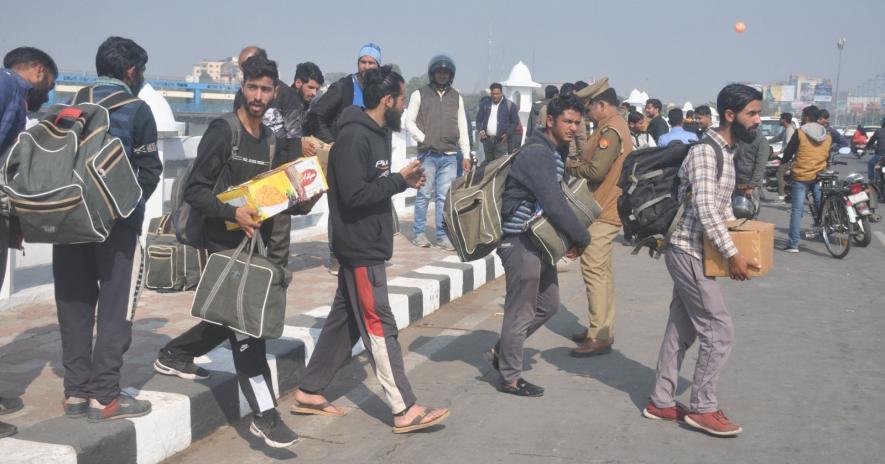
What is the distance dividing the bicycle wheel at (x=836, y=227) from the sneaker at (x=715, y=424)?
7.09 m

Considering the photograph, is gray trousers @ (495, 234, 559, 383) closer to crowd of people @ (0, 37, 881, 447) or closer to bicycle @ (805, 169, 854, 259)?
crowd of people @ (0, 37, 881, 447)

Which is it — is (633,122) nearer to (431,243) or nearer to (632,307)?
(431,243)

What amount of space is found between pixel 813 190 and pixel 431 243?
5073mm

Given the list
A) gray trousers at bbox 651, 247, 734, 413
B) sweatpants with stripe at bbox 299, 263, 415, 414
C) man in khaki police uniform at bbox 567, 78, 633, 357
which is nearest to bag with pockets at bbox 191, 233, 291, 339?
sweatpants with stripe at bbox 299, 263, 415, 414

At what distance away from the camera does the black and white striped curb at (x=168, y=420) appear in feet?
12.7

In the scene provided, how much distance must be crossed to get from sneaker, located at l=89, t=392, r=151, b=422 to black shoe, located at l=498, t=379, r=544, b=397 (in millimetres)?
2044

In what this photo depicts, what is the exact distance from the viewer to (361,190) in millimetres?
4645

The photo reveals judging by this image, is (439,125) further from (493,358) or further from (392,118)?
(392,118)

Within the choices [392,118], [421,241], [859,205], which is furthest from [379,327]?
[859,205]

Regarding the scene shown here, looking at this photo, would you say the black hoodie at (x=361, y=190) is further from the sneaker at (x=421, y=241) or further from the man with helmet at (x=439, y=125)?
the sneaker at (x=421, y=241)

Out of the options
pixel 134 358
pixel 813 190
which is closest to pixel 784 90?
pixel 813 190

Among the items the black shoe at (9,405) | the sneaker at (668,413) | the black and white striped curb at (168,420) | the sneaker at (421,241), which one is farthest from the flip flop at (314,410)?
the sneaker at (421,241)

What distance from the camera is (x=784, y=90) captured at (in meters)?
133

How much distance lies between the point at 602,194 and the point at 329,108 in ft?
8.15
